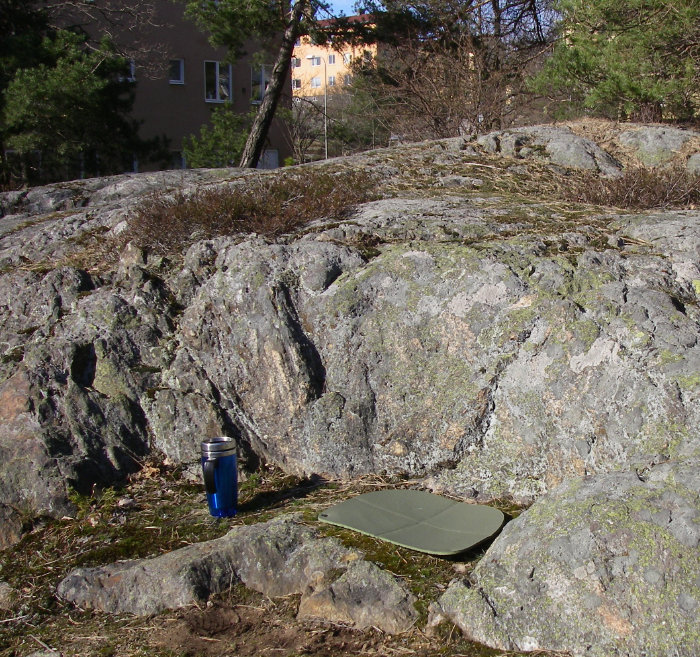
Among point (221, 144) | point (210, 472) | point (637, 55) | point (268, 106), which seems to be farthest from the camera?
point (221, 144)

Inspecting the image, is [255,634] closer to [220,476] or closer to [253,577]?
[253,577]

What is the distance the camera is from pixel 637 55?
29.1 feet

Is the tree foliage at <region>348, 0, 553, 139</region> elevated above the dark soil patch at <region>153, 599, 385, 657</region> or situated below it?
above

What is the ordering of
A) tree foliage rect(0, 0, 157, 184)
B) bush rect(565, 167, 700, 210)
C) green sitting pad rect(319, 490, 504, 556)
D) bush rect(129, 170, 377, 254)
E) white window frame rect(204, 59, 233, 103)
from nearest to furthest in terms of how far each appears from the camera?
1. green sitting pad rect(319, 490, 504, 556)
2. bush rect(129, 170, 377, 254)
3. bush rect(565, 167, 700, 210)
4. tree foliage rect(0, 0, 157, 184)
5. white window frame rect(204, 59, 233, 103)

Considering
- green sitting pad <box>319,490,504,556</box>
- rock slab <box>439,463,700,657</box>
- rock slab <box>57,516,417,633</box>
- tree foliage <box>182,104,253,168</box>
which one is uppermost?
tree foliage <box>182,104,253,168</box>

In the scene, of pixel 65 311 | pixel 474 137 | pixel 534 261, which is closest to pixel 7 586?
pixel 65 311

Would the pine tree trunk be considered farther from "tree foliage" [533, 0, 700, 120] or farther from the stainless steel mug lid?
the stainless steel mug lid

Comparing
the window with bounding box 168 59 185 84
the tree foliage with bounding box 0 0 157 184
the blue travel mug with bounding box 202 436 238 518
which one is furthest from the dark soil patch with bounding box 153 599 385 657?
the window with bounding box 168 59 185 84

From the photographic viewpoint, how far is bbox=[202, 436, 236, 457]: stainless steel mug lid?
375 centimetres

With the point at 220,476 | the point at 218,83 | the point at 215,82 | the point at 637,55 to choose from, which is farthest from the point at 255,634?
the point at 215,82

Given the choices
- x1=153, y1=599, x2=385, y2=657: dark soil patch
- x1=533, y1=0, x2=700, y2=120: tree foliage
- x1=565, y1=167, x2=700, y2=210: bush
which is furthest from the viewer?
x1=533, y1=0, x2=700, y2=120: tree foliage

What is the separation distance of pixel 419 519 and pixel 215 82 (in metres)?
24.1

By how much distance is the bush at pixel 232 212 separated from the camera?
5184 mm

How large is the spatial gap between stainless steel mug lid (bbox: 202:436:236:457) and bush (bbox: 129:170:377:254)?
1.68 metres
